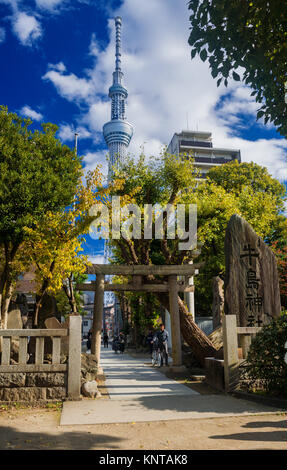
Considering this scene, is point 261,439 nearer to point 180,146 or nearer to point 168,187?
point 168,187

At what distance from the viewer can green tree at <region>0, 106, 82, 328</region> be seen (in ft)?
35.4

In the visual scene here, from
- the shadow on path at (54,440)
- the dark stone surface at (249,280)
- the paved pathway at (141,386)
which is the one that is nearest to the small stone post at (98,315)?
the paved pathway at (141,386)

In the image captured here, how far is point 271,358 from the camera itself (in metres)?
7.35

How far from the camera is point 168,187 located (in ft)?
52.3

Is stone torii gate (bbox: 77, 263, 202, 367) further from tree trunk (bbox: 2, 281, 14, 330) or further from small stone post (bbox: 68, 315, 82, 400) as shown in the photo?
small stone post (bbox: 68, 315, 82, 400)

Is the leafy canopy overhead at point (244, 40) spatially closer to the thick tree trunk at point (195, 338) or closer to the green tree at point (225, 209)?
the thick tree trunk at point (195, 338)

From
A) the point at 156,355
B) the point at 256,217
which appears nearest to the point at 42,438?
the point at 156,355

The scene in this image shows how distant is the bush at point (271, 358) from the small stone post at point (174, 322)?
5.74 m

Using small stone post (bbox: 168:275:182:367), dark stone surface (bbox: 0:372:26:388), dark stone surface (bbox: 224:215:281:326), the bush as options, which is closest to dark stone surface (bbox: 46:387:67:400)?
dark stone surface (bbox: 0:372:26:388)

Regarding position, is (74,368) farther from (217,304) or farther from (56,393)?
(217,304)

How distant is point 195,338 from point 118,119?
446 ft

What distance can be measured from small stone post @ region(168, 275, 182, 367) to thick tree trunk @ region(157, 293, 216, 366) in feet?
1.17

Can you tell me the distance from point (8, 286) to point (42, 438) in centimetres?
698
